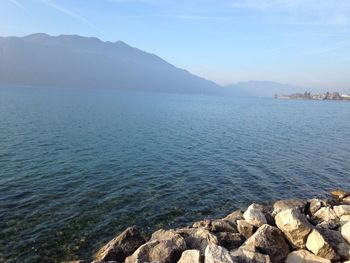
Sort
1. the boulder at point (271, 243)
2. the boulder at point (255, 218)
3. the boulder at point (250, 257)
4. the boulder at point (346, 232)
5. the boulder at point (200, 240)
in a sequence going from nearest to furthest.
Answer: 1. the boulder at point (250, 257)
2. the boulder at point (271, 243)
3. the boulder at point (200, 240)
4. the boulder at point (346, 232)
5. the boulder at point (255, 218)

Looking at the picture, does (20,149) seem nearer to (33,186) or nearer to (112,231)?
(33,186)

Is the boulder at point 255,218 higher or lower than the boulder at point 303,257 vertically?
higher

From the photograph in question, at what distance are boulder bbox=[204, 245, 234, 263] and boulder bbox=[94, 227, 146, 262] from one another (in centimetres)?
655

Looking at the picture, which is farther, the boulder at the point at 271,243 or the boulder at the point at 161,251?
the boulder at the point at 271,243

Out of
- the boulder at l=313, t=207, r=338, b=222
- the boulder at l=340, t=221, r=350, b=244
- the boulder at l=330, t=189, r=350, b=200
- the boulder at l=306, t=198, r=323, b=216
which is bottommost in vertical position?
the boulder at l=330, t=189, r=350, b=200

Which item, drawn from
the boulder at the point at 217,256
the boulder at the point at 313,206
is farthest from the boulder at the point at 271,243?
the boulder at the point at 313,206

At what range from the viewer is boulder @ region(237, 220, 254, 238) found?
19464 millimetres

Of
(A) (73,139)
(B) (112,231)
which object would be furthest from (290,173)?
(A) (73,139)

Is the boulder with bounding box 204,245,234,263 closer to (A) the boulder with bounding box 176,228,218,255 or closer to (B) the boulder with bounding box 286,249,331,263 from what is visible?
(A) the boulder with bounding box 176,228,218,255

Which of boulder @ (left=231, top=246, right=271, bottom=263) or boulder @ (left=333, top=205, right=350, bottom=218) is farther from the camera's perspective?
boulder @ (left=333, top=205, right=350, bottom=218)

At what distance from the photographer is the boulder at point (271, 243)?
1648 cm

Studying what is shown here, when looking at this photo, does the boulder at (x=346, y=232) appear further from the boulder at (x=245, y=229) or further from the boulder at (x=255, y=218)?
the boulder at (x=245, y=229)

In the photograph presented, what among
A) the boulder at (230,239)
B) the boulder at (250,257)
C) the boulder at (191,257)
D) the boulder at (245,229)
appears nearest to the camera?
the boulder at (191,257)

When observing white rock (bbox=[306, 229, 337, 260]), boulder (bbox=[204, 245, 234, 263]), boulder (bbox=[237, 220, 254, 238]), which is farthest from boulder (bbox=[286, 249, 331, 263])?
boulder (bbox=[204, 245, 234, 263])
